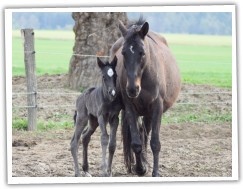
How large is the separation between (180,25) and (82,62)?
14144 millimetres

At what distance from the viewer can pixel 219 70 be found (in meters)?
20.7

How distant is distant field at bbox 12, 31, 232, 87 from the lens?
17.7 metres

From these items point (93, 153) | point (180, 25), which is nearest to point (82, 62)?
point (93, 153)

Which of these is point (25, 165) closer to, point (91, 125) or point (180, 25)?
point (91, 125)

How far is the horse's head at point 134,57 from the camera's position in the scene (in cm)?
809

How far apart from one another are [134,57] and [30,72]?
14.6 ft

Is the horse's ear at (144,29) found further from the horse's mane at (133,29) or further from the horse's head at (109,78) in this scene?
the horse's head at (109,78)

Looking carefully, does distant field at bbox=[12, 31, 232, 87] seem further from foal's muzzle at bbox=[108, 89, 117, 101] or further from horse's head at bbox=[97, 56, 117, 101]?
foal's muzzle at bbox=[108, 89, 117, 101]

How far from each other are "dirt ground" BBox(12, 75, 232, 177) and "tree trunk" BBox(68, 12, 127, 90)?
1.37 feet

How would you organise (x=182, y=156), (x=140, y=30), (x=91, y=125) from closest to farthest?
(x=140, y=30) → (x=91, y=125) → (x=182, y=156)

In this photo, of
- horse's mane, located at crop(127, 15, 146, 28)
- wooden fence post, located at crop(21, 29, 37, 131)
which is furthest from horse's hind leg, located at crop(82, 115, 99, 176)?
wooden fence post, located at crop(21, 29, 37, 131)

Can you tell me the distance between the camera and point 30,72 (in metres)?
12.3

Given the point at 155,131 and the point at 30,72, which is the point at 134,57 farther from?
the point at 30,72

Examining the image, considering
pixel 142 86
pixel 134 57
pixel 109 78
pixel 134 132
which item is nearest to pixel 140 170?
pixel 134 132
